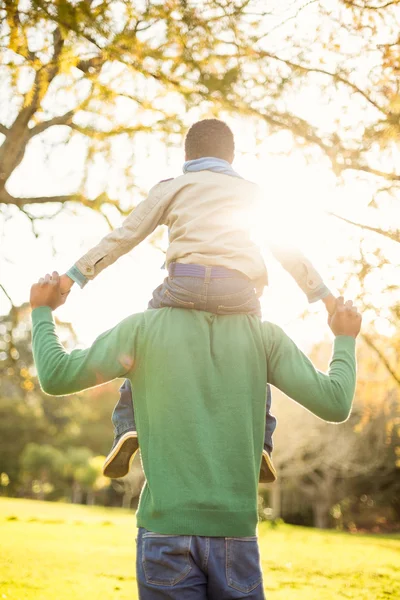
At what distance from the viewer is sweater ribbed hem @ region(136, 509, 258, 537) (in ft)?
5.55

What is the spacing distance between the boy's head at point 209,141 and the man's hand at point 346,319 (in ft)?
1.99

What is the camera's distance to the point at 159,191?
6.51 feet

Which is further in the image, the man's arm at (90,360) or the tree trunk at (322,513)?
the tree trunk at (322,513)

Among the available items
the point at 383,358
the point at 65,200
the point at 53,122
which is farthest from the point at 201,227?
the point at 65,200

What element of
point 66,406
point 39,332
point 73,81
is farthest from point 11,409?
point 39,332

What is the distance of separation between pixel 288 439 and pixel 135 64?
2347 centimetres

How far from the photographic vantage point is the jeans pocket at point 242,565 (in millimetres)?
1724

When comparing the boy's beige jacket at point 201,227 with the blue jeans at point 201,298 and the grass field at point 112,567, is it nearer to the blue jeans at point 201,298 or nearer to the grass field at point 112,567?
the blue jeans at point 201,298

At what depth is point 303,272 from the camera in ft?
6.64

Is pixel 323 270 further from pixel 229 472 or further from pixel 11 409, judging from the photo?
pixel 11 409

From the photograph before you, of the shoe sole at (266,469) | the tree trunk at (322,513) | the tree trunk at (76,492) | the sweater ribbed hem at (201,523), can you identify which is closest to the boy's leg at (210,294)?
the shoe sole at (266,469)

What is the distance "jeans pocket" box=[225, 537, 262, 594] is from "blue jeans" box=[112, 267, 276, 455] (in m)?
0.42

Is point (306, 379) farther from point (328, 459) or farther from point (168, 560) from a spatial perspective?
point (328, 459)

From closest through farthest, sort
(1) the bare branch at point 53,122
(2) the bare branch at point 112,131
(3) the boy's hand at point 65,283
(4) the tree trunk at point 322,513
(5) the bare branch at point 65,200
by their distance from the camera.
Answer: (3) the boy's hand at point 65,283 → (2) the bare branch at point 112,131 → (1) the bare branch at point 53,122 → (5) the bare branch at point 65,200 → (4) the tree trunk at point 322,513
